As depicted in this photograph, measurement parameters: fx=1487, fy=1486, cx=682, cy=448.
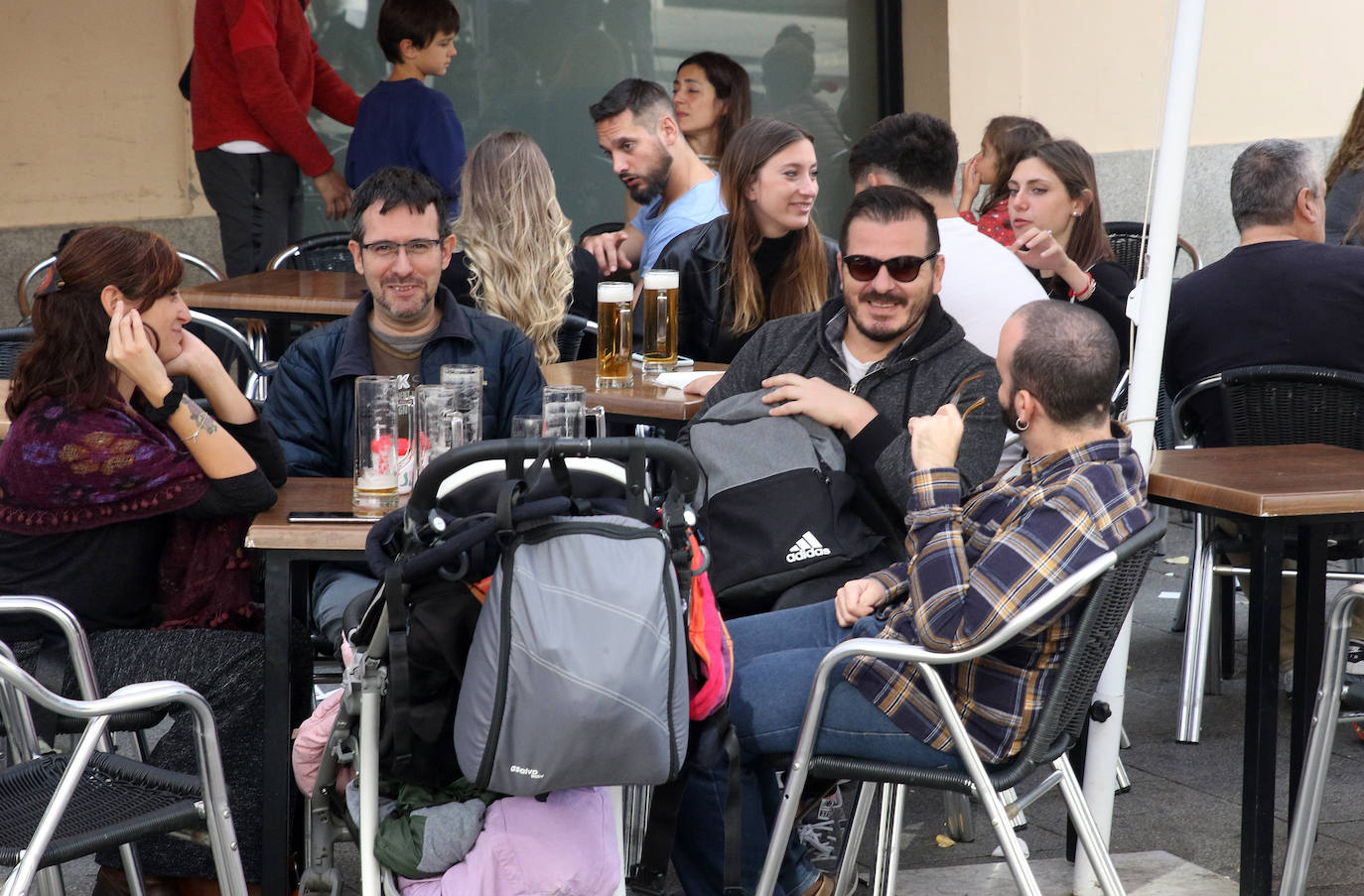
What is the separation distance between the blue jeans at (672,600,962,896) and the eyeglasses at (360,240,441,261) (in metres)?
1.37

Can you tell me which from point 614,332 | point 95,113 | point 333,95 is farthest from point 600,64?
point 614,332

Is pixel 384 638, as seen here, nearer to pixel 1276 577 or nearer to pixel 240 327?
pixel 1276 577

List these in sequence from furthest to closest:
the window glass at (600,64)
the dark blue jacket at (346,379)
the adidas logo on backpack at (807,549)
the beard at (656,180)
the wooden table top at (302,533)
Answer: the window glass at (600,64) → the beard at (656,180) → the dark blue jacket at (346,379) → the adidas logo on backpack at (807,549) → the wooden table top at (302,533)

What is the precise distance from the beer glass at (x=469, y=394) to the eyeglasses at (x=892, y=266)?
902 mm

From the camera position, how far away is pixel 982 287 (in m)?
3.79

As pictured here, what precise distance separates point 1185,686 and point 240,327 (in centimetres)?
381

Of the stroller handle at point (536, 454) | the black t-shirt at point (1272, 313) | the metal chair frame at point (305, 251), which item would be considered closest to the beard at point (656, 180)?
the metal chair frame at point (305, 251)

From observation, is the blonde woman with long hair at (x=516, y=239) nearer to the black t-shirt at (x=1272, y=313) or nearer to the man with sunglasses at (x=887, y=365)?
the man with sunglasses at (x=887, y=365)

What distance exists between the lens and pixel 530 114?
319 inches

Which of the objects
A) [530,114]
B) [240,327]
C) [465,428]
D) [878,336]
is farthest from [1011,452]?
[530,114]

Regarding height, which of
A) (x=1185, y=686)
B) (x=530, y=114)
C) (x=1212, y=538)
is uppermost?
(x=530, y=114)

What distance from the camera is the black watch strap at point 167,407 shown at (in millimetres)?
2938

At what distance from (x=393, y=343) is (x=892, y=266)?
1.24 m

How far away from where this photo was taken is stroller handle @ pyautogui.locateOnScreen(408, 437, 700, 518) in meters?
2.19
